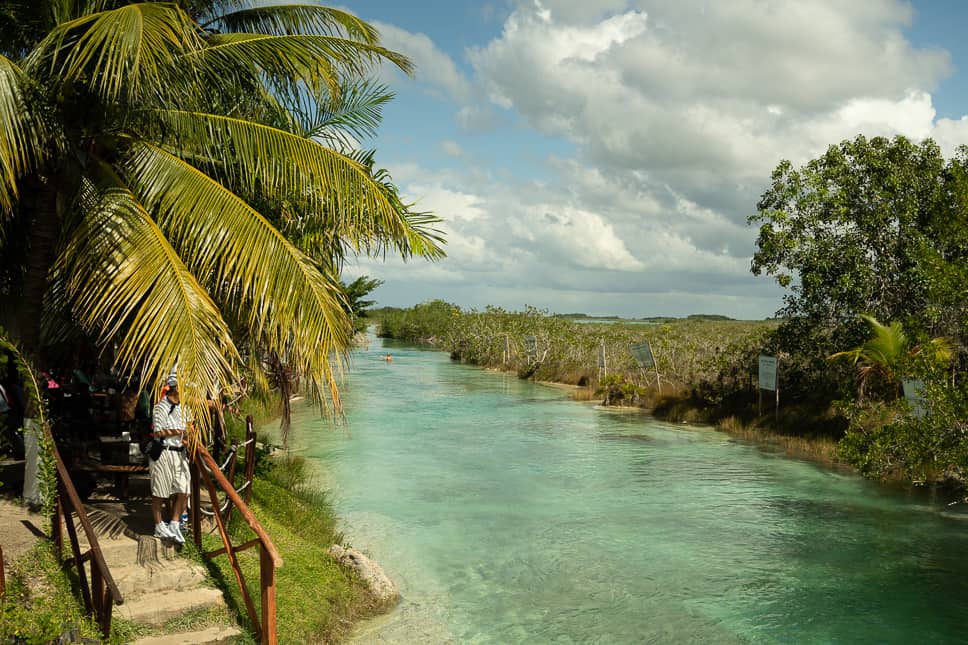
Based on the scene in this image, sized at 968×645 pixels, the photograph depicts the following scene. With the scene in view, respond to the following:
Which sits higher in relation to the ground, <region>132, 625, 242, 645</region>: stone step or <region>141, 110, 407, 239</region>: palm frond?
<region>141, 110, 407, 239</region>: palm frond

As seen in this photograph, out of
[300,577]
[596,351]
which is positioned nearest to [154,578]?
[300,577]

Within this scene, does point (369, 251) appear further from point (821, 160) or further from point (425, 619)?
point (821, 160)

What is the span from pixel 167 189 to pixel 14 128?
1330 millimetres

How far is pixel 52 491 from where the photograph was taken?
6516 mm

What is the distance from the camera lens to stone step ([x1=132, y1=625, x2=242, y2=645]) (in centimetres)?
636

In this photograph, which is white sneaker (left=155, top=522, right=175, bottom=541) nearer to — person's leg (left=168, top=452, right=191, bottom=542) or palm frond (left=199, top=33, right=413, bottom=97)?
person's leg (left=168, top=452, right=191, bottom=542)

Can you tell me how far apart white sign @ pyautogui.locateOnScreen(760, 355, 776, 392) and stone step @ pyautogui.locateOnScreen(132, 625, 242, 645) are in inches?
689

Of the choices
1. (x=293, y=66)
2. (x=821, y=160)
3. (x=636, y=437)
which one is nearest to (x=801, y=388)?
(x=636, y=437)

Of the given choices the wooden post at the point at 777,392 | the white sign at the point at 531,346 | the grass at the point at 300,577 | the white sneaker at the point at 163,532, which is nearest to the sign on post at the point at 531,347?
the white sign at the point at 531,346

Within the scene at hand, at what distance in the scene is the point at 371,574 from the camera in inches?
371

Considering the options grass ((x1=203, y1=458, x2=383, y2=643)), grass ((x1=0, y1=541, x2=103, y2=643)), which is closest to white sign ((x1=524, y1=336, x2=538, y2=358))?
grass ((x1=203, y1=458, x2=383, y2=643))

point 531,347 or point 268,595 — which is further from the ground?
point 531,347

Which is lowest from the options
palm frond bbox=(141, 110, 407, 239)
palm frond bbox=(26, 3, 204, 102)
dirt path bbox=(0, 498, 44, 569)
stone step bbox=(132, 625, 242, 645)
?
stone step bbox=(132, 625, 242, 645)

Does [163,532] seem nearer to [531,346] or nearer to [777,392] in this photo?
[777,392]
